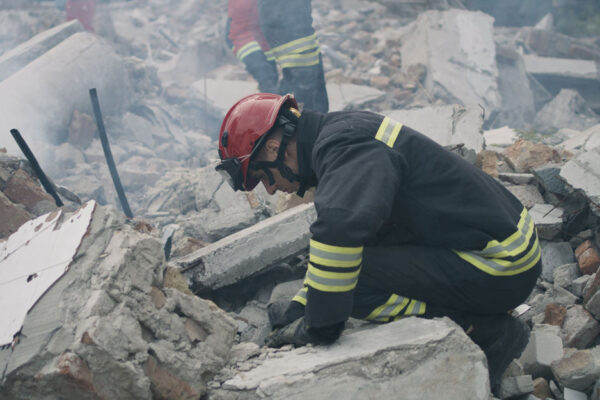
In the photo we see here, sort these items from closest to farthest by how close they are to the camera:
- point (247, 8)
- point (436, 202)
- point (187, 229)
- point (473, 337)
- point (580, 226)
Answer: point (436, 202), point (473, 337), point (580, 226), point (187, 229), point (247, 8)

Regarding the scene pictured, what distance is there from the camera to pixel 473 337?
231 centimetres

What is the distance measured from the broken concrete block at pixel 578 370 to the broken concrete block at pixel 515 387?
183mm

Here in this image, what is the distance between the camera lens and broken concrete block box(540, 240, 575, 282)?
3.28m

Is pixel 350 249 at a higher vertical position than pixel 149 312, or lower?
higher

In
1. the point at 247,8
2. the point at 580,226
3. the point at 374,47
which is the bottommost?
the point at 374,47

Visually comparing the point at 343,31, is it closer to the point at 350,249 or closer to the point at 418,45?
the point at 418,45

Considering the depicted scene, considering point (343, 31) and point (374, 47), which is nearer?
point (374, 47)

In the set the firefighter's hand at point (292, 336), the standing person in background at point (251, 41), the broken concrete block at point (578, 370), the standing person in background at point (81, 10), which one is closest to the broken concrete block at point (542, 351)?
the broken concrete block at point (578, 370)

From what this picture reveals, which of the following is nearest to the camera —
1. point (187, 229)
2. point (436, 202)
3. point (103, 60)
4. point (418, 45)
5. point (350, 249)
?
point (350, 249)

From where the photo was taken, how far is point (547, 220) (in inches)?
131

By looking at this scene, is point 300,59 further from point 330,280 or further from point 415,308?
point 330,280

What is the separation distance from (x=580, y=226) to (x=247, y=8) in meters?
4.71

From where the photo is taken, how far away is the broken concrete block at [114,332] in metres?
1.67

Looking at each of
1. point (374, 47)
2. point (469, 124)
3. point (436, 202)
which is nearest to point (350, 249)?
point (436, 202)
